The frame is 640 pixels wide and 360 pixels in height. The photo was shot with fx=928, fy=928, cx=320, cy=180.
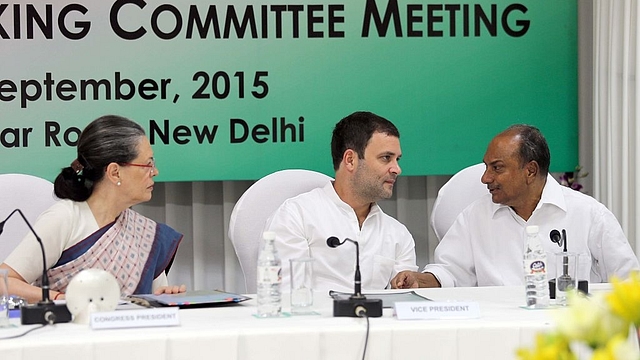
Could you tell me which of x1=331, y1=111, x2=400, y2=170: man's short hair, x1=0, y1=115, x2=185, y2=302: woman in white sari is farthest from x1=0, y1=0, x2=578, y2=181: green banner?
x1=0, y1=115, x2=185, y2=302: woman in white sari

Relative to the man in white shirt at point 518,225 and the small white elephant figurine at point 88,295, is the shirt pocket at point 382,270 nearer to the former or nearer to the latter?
the man in white shirt at point 518,225

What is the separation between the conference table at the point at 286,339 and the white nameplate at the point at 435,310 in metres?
0.02

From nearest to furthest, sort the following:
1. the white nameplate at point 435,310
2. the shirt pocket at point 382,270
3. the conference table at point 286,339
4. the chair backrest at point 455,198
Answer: the conference table at point 286,339 < the white nameplate at point 435,310 < the shirt pocket at point 382,270 < the chair backrest at point 455,198

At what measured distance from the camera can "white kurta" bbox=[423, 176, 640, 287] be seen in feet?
10.1

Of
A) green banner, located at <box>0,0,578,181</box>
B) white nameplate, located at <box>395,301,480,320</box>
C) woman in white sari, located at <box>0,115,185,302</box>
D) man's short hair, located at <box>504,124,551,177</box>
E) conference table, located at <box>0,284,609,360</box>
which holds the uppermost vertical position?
green banner, located at <box>0,0,578,181</box>

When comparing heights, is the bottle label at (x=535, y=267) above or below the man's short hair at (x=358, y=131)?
below

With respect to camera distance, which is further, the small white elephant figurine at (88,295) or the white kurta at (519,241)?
the white kurta at (519,241)

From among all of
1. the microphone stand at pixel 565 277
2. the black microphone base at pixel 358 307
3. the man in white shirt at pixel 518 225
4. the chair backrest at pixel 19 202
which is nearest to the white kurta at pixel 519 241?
the man in white shirt at pixel 518 225

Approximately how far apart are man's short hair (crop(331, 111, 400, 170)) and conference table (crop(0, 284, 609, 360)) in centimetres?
121

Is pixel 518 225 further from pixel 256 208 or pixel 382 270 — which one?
pixel 256 208

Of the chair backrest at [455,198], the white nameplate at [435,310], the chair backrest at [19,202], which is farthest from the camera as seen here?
the chair backrest at [455,198]

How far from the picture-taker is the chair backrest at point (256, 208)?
325cm

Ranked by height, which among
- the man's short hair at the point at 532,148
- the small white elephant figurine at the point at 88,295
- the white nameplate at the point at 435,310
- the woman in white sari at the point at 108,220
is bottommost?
the white nameplate at the point at 435,310

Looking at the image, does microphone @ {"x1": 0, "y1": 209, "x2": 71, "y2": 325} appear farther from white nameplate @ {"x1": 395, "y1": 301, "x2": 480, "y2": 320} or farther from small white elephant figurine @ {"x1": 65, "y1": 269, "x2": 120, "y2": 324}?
white nameplate @ {"x1": 395, "y1": 301, "x2": 480, "y2": 320}
